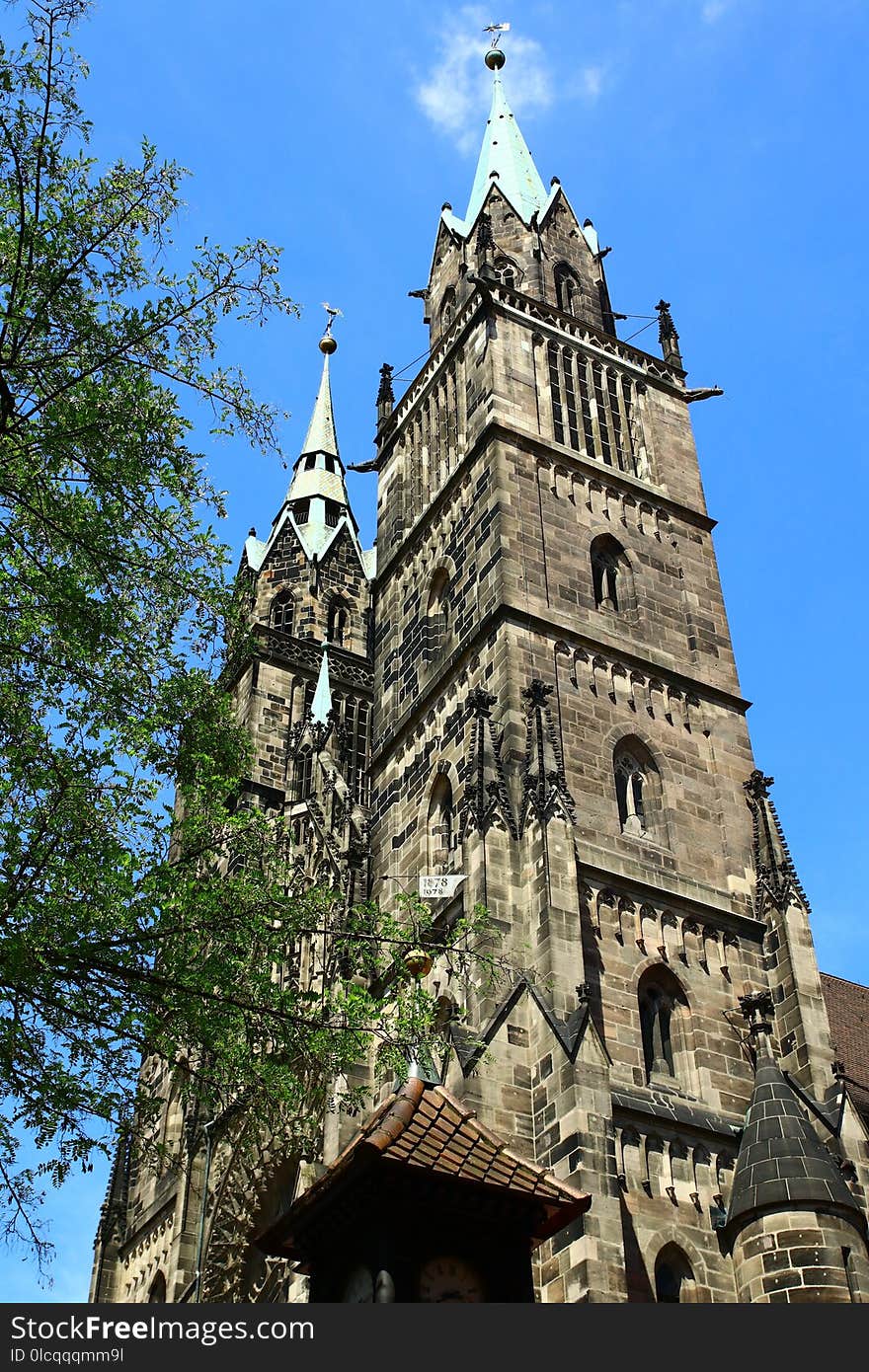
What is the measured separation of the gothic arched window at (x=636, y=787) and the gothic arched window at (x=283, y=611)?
46.4 ft

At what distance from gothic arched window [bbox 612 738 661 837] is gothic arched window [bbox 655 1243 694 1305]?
249 inches

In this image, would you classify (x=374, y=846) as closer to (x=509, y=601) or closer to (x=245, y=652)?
(x=509, y=601)

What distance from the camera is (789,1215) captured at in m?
17.4

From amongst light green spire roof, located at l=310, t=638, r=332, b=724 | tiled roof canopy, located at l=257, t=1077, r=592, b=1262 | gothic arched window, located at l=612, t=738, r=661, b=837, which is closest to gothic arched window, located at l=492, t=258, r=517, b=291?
light green spire roof, located at l=310, t=638, r=332, b=724

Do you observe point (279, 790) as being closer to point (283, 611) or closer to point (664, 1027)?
point (283, 611)

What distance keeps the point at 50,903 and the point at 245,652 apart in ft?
11.6

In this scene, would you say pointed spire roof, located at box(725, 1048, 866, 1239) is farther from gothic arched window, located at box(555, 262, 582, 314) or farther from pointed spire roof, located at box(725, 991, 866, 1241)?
gothic arched window, located at box(555, 262, 582, 314)

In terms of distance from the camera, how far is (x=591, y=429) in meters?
28.4

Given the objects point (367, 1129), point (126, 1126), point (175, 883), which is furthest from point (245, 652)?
point (367, 1129)

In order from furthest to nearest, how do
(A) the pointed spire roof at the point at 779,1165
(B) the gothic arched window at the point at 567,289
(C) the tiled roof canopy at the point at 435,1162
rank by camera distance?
(B) the gothic arched window at the point at 567,289 → (A) the pointed spire roof at the point at 779,1165 → (C) the tiled roof canopy at the point at 435,1162

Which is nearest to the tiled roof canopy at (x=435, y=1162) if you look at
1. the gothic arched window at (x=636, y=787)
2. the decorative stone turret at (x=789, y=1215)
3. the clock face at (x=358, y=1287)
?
the clock face at (x=358, y=1287)

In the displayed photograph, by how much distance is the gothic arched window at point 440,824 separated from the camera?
24.1 metres

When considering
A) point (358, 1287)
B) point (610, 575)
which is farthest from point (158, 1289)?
point (358, 1287)
